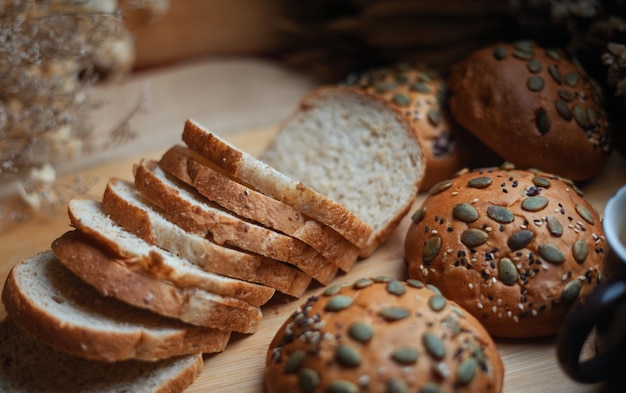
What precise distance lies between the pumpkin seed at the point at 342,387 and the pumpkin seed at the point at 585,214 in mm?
1091

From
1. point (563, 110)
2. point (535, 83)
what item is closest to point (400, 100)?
point (535, 83)

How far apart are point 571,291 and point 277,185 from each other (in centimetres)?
105

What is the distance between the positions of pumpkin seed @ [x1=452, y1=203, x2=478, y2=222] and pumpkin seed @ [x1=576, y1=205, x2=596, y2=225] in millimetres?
373

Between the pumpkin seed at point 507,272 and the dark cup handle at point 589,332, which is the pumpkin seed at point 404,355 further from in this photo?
the pumpkin seed at point 507,272

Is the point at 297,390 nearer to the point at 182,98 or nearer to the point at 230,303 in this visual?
the point at 230,303

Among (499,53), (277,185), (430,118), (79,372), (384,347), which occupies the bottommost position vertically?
(79,372)

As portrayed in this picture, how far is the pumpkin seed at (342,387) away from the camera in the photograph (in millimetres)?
1749

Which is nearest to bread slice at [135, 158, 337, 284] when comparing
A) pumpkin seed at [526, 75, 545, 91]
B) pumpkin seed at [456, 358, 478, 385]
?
pumpkin seed at [456, 358, 478, 385]

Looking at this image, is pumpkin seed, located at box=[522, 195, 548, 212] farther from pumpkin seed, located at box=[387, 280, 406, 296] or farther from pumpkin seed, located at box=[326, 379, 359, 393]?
pumpkin seed, located at box=[326, 379, 359, 393]

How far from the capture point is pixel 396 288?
6.48 feet

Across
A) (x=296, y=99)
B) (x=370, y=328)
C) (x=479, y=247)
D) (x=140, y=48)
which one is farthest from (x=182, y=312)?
(x=140, y=48)

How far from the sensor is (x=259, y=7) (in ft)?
13.8

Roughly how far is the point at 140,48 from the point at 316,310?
107 inches

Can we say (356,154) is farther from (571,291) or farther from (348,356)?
(348,356)
